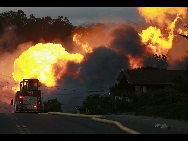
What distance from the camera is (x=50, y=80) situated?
110812mm

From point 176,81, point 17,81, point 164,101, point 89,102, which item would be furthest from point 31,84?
point 17,81

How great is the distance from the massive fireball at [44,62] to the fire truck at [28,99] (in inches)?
1718

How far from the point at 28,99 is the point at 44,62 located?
47.9 metres

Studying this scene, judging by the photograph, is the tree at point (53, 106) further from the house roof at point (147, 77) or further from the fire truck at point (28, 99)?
the fire truck at point (28, 99)

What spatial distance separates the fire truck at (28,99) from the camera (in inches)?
2527

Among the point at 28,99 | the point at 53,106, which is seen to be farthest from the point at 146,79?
the point at 53,106

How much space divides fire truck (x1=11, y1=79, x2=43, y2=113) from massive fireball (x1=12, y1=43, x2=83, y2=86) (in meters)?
43.6

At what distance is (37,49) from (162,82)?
48598mm

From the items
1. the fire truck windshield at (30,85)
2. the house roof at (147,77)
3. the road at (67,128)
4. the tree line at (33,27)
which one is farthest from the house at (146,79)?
the tree line at (33,27)

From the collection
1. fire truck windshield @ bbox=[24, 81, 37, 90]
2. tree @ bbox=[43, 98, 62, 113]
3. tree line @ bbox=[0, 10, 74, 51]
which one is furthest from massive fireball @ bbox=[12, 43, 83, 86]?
fire truck windshield @ bbox=[24, 81, 37, 90]

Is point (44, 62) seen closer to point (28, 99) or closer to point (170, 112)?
point (28, 99)

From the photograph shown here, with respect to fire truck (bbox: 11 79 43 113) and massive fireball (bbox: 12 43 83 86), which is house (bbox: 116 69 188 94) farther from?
massive fireball (bbox: 12 43 83 86)

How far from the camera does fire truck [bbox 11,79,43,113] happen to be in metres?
64.2
